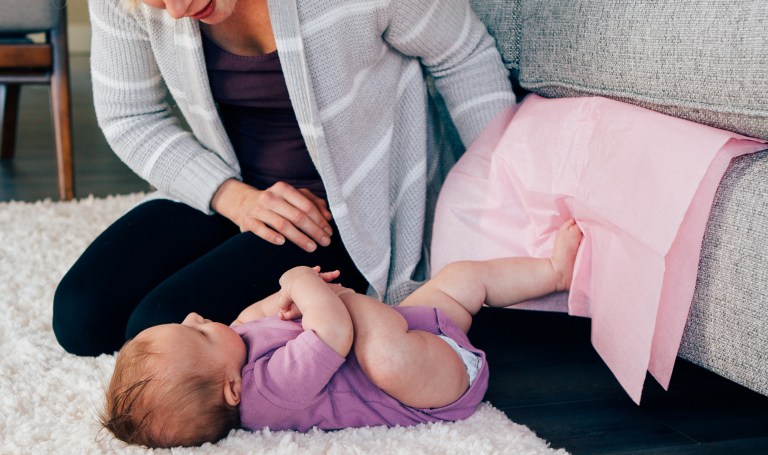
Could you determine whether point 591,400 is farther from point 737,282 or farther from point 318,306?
point 318,306

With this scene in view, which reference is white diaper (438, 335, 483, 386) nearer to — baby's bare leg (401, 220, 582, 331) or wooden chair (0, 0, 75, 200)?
baby's bare leg (401, 220, 582, 331)

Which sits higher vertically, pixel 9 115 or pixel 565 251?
pixel 565 251

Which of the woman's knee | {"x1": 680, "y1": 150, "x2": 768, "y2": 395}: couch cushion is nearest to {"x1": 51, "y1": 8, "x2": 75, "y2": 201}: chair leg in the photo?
the woman's knee

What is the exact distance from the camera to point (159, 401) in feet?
2.85

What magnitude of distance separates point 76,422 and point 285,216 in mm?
388

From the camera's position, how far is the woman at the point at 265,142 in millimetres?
1146

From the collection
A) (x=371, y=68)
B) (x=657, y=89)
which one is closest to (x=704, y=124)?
(x=657, y=89)

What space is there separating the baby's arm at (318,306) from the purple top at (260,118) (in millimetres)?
298

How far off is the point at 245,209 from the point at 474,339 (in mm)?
396

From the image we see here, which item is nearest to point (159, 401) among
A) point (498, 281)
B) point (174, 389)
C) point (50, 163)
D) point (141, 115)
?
point (174, 389)

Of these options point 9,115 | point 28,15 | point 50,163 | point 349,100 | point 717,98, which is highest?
point 717,98

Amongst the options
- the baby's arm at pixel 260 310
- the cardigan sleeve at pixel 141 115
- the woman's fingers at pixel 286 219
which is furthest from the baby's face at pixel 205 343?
the cardigan sleeve at pixel 141 115

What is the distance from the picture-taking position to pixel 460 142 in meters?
1.38

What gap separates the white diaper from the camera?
1007 mm
